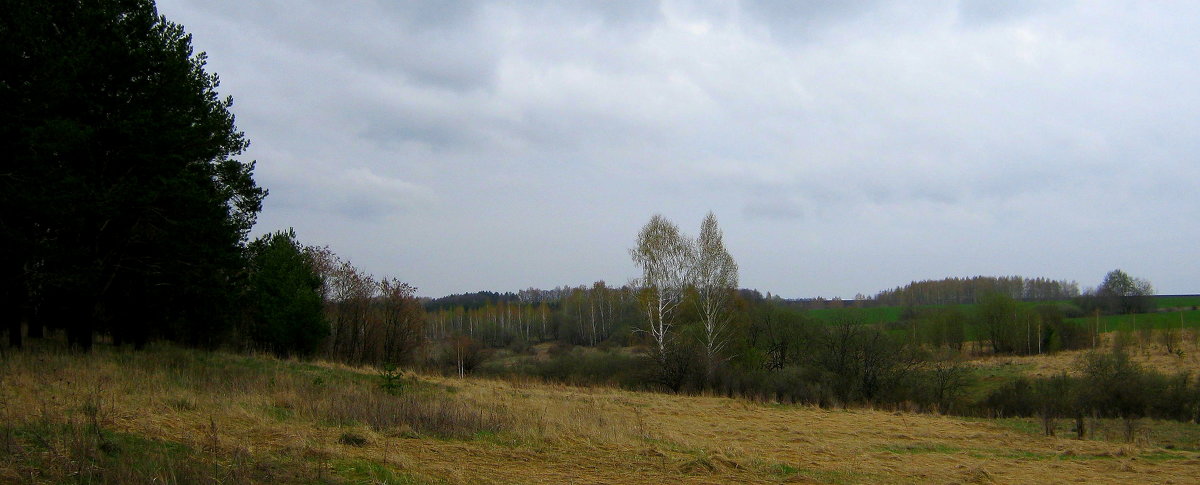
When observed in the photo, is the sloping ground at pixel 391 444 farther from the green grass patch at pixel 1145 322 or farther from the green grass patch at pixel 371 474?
the green grass patch at pixel 1145 322

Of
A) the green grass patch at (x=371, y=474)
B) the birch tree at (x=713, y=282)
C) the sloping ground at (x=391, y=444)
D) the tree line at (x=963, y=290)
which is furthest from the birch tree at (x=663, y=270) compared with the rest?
the tree line at (x=963, y=290)

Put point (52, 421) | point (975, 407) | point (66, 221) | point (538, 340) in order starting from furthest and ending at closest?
1. point (538, 340)
2. point (975, 407)
3. point (66, 221)
4. point (52, 421)

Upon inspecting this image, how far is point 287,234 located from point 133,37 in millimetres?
18537

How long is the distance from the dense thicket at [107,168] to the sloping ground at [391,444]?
242cm

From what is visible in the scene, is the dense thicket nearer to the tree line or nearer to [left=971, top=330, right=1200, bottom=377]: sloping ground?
[left=971, top=330, right=1200, bottom=377]: sloping ground

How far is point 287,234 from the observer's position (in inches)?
1373

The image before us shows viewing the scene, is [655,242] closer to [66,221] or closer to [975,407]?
[975,407]

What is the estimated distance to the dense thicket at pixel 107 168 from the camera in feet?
46.4

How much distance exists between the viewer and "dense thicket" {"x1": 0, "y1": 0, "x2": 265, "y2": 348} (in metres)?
14.1

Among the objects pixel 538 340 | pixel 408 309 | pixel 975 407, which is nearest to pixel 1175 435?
pixel 975 407

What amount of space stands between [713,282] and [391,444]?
96.9ft

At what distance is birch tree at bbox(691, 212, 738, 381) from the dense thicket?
22865 millimetres

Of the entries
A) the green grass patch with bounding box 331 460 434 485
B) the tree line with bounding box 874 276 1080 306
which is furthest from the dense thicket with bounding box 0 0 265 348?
the tree line with bounding box 874 276 1080 306

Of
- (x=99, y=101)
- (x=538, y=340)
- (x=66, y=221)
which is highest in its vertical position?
(x=99, y=101)
